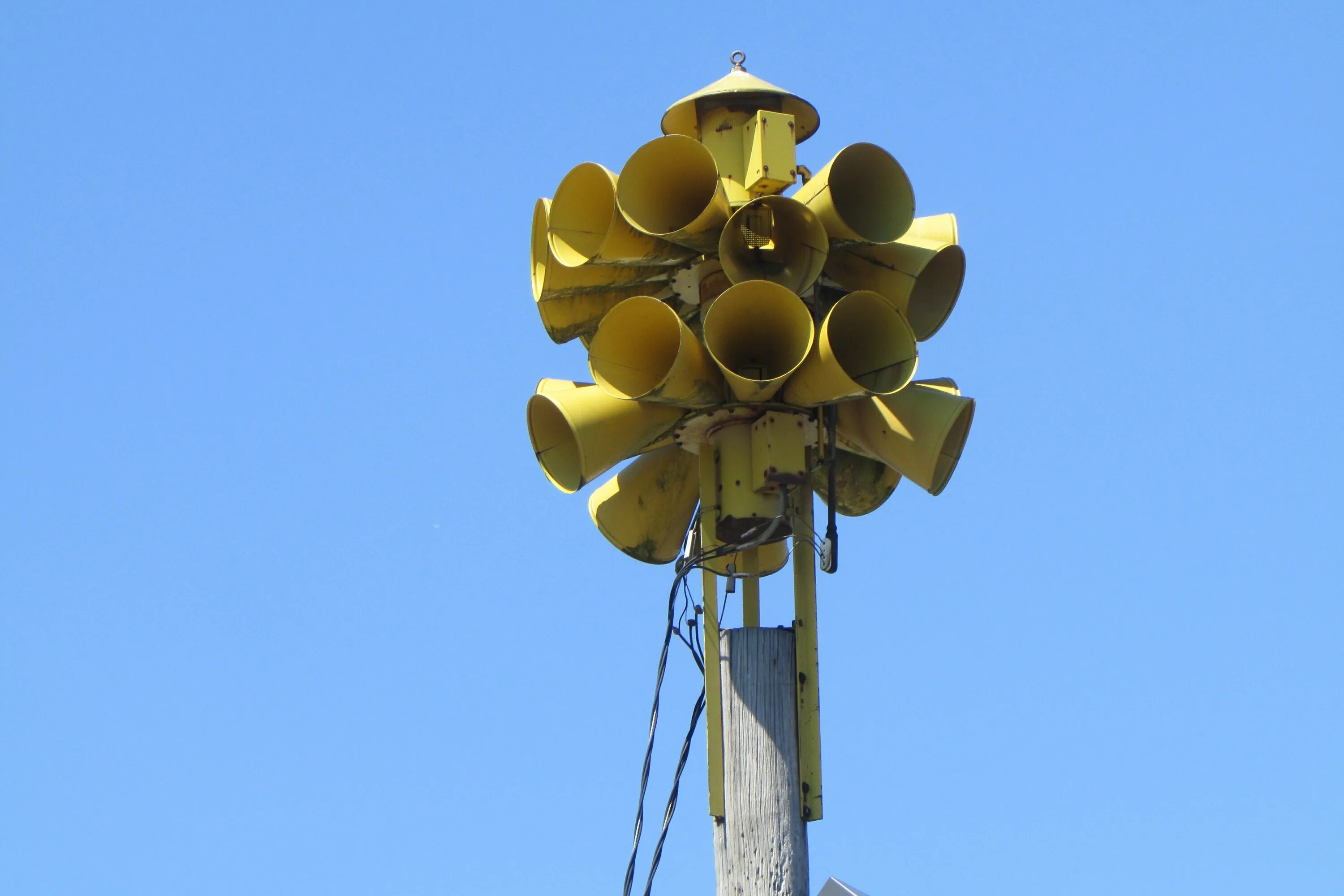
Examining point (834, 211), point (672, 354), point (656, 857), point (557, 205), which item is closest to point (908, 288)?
point (834, 211)

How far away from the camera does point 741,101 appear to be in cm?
716

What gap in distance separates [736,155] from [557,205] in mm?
764

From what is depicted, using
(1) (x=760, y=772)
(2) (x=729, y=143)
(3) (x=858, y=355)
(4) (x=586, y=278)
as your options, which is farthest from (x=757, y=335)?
(1) (x=760, y=772)

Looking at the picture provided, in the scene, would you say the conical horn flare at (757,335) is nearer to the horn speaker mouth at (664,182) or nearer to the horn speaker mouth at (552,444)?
the horn speaker mouth at (664,182)

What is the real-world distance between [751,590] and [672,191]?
5.31ft

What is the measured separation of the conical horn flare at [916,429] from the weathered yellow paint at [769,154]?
93 cm

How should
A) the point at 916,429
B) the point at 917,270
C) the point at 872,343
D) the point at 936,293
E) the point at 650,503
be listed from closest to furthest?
the point at 872,343 < the point at 916,429 < the point at 917,270 < the point at 936,293 < the point at 650,503

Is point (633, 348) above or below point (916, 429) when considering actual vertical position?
above

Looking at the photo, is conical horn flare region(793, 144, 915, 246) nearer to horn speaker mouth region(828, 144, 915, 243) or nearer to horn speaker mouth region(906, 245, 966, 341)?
horn speaker mouth region(828, 144, 915, 243)

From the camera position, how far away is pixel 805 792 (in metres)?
6.21

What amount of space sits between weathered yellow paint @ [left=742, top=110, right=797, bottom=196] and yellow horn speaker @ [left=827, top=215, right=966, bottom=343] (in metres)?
0.37

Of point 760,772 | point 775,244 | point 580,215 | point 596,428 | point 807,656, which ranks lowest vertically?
point 760,772

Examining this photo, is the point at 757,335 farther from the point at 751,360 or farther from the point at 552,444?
the point at 552,444

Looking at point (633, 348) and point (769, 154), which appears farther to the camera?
point (769, 154)
